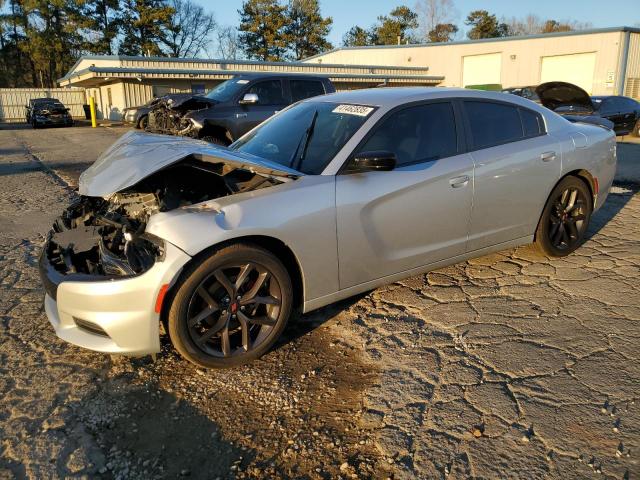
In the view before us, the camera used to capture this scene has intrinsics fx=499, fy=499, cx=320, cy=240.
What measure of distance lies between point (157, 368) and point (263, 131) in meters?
2.16

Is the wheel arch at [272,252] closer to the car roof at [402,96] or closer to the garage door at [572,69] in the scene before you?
the car roof at [402,96]

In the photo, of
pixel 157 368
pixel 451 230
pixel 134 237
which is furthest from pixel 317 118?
pixel 157 368

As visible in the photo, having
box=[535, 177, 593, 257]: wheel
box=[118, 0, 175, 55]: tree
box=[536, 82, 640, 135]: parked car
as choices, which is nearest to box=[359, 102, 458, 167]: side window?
box=[535, 177, 593, 257]: wheel

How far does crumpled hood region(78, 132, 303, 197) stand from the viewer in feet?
10.1

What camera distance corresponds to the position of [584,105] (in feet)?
43.0

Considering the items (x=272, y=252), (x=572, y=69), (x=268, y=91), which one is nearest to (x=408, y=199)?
(x=272, y=252)

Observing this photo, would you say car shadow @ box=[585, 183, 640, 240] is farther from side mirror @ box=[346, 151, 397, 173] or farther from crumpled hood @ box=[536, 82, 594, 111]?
crumpled hood @ box=[536, 82, 594, 111]

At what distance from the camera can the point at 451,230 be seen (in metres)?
3.79

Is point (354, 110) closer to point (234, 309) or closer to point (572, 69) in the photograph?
point (234, 309)

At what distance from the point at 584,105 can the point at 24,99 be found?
40.4 metres

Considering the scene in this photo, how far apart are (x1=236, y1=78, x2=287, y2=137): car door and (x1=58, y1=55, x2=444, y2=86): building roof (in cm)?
1413

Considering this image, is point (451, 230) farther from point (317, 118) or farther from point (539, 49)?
point (539, 49)

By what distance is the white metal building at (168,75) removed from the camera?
1059 inches

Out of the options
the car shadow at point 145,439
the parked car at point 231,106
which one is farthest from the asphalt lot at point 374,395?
the parked car at point 231,106
